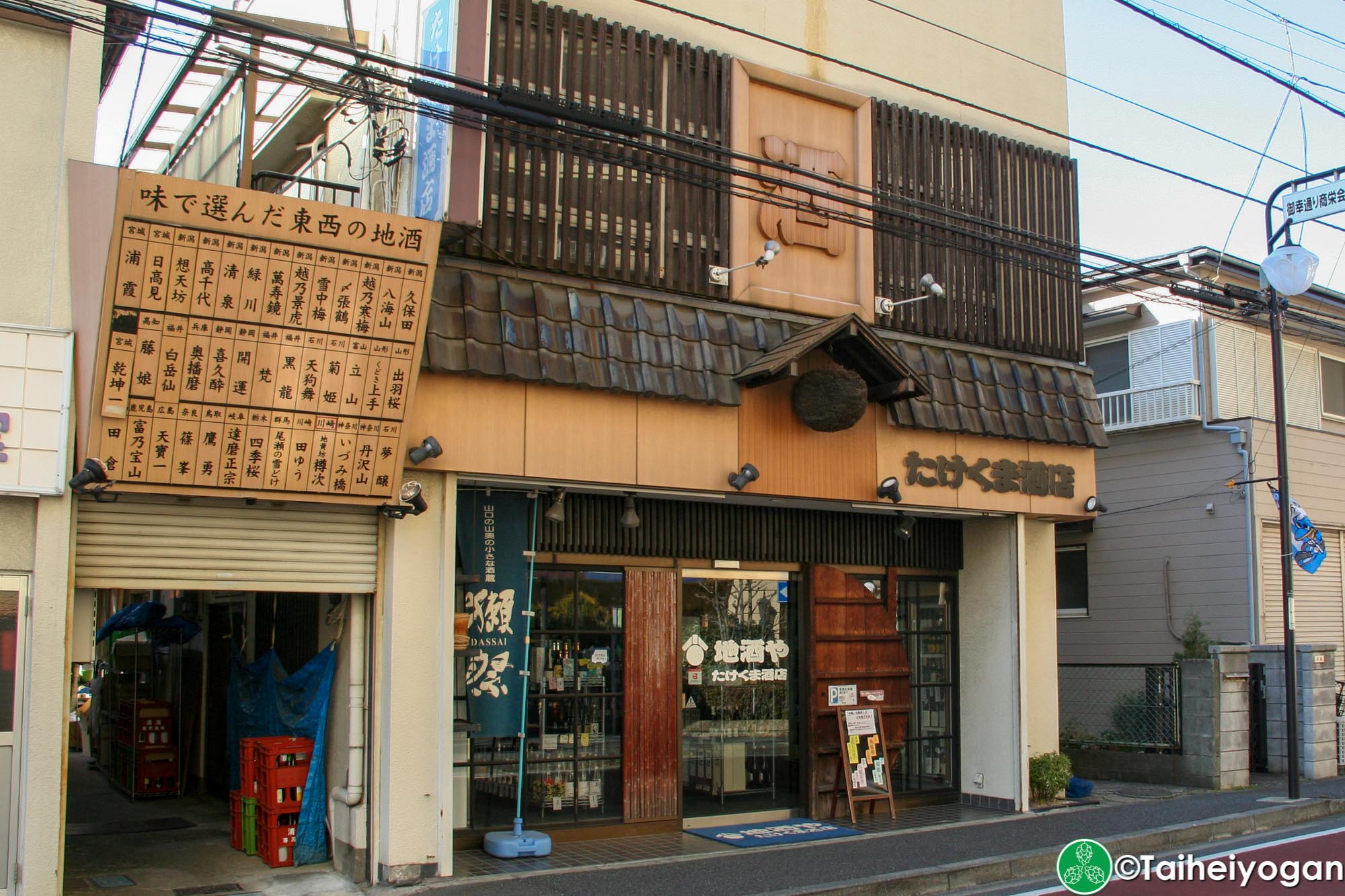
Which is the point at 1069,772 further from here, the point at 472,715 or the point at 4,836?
the point at 4,836

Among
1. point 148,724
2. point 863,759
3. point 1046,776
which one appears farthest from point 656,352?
point 148,724

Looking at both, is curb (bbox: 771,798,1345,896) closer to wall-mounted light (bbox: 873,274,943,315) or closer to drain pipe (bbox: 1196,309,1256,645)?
drain pipe (bbox: 1196,309,1256,645)

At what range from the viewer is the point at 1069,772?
14.5 metres

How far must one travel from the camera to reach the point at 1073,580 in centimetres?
2245

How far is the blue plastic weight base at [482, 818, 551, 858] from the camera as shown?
11.2 meters

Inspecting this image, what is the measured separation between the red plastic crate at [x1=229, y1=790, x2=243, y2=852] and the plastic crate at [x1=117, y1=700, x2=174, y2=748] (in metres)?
3.67

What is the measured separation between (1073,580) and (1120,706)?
4905 mm

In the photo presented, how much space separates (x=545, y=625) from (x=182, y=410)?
13.9 feet

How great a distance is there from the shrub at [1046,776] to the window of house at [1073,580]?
8023mm

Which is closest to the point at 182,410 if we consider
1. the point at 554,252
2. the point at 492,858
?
the point at 554,252

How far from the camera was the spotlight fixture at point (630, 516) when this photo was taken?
468 inches

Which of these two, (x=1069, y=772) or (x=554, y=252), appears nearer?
(x=554, y=252)

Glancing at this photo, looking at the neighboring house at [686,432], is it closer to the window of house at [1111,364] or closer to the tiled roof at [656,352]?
the tiled roof at [656,352]

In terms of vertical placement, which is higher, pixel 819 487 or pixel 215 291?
pixel 215 291
